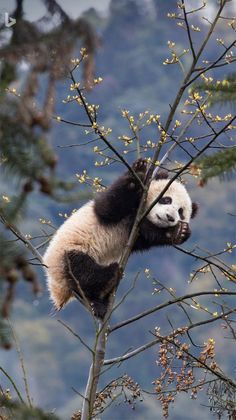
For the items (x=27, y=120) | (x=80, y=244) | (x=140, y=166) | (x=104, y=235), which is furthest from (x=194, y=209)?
(x=27, y=120)

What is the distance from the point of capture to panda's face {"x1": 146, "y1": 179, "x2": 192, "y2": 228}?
277 inches

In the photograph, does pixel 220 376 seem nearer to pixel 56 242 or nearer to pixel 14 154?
pixel 56 242

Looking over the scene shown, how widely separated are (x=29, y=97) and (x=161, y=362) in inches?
172

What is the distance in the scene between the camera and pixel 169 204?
23.7 ft

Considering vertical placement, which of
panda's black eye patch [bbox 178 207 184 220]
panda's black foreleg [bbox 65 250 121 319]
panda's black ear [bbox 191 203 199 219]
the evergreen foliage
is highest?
panda's black ear [bbox 191 203 199 219]

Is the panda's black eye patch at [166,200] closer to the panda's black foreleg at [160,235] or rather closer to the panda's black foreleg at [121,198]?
the panda's black foreleg at [160,235]

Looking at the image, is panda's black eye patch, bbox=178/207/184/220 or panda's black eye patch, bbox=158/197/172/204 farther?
panda's black eye patch, bbox=178/207/184/220

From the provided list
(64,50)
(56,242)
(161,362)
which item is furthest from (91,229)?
(64,50)

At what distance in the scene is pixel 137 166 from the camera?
6254 mm

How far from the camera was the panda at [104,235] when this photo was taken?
6562 mm

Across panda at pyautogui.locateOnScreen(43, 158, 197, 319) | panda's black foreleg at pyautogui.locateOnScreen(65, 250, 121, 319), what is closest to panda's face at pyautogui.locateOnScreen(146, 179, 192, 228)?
panda at pyautogui.locateOnScreen(43, 158, 197, 319)

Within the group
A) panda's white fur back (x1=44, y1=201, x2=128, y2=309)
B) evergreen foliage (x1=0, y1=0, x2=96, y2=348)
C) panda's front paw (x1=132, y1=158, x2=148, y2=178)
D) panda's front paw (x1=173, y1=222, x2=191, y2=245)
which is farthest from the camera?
panda's front paw (x1=173, y1=222, x2=191, y2=245)

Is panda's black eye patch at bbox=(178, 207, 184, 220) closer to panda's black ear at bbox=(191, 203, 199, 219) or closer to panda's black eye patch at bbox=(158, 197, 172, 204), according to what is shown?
panda's black eye patch at bbox=(158, 197, 172, 204)

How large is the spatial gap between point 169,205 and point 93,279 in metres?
1.21
